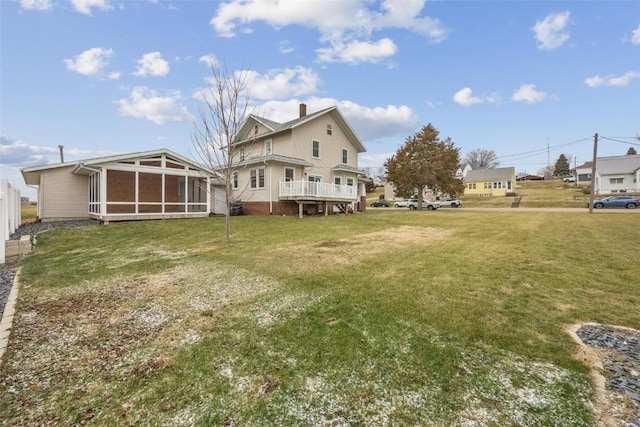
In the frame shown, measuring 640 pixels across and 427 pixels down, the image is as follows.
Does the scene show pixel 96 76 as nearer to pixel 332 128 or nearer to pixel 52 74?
pixel 52 74

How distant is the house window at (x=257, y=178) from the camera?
65.6ft

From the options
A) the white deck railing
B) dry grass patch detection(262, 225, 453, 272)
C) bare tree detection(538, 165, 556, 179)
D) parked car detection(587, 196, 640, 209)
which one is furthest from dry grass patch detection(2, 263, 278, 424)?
bare tree detection(538, 165, 556, 179)

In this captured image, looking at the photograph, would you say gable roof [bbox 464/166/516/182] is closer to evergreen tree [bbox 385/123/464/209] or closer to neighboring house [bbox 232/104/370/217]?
evergreen tree [bbox 385/123/464/209]

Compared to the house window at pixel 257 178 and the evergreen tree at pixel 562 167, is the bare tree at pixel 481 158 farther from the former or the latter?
the house window at pixel 257 178

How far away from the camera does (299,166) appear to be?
20.8 meters

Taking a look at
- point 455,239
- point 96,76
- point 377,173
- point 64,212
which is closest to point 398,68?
point 455,239

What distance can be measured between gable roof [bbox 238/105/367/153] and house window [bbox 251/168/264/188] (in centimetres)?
225

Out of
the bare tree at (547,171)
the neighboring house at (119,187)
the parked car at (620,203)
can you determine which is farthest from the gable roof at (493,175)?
the neighboring house at (119,187)

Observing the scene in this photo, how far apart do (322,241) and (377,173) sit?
93351 millimetres

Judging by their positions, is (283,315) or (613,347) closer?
(613,347)

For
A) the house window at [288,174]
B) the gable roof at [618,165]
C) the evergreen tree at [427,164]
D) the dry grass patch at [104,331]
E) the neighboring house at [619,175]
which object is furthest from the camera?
the gable roof at [618,165]

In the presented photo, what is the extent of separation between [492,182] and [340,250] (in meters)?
56.9

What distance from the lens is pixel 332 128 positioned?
23.8m

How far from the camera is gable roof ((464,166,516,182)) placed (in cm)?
5401
